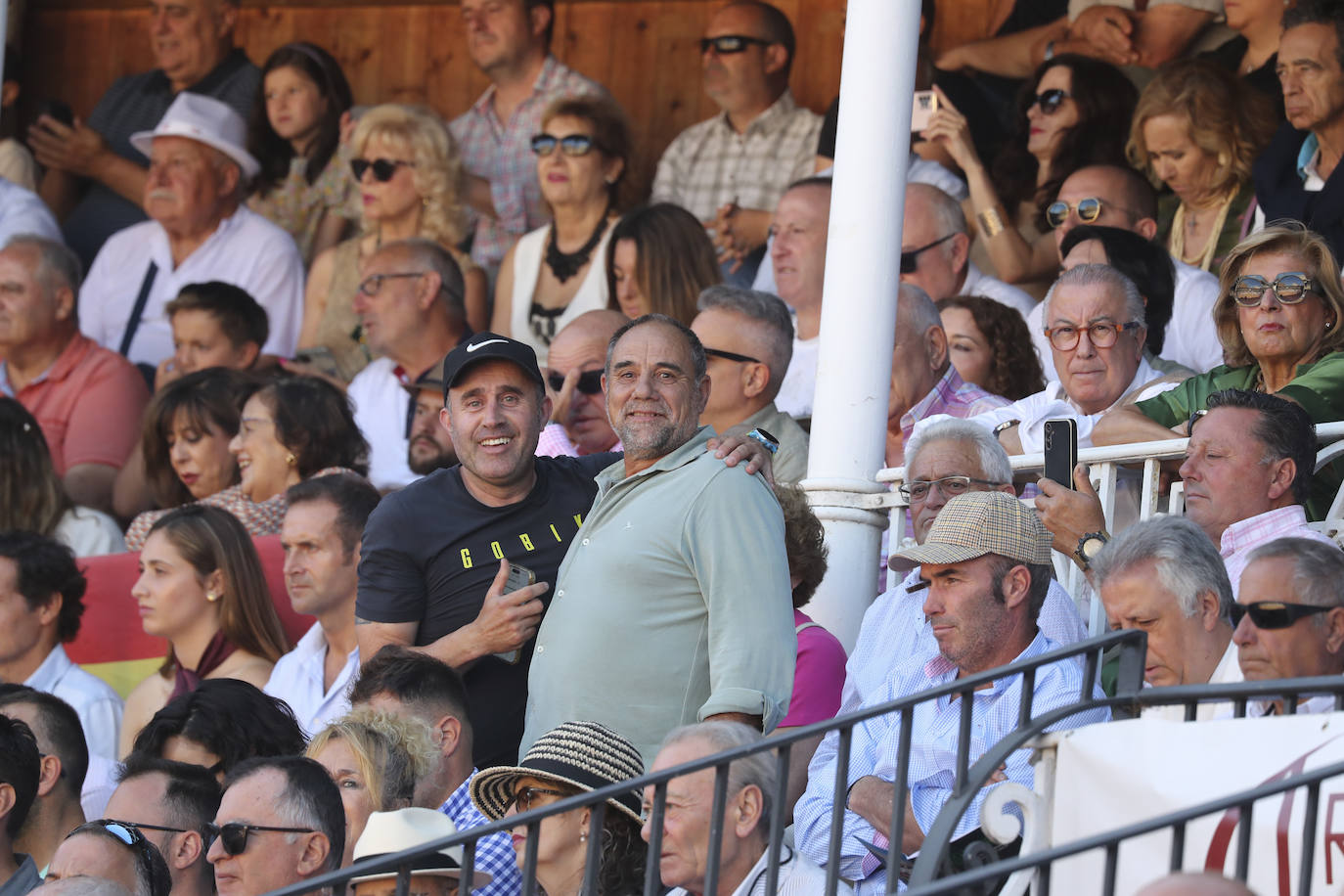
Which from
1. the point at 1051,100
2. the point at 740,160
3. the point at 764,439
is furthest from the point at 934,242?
the point at 764,439

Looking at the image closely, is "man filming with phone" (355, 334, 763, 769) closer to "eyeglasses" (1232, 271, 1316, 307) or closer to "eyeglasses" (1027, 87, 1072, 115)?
"eyeglasses" (1232, 271, 1316, 307)

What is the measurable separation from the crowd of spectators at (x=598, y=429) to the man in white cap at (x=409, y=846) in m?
0.02

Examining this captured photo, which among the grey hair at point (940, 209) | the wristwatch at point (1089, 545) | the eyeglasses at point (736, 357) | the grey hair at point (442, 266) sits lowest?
the wristwatch at point (1089, 545)

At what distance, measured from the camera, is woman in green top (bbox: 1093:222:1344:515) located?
5523mm

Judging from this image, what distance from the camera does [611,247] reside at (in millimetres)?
8055

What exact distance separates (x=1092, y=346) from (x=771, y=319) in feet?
3.26

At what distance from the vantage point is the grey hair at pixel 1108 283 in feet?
19.6

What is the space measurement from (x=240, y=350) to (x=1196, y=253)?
3.90 meters

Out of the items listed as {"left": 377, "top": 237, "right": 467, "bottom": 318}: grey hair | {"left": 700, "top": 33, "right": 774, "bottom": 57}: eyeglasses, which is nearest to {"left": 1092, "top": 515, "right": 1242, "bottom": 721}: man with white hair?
{"left": 377, "top": 237, "right": 467, "bottom": 318}: grey hair

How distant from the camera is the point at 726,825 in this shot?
430cm

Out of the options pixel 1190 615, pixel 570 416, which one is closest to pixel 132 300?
pixel 570 416

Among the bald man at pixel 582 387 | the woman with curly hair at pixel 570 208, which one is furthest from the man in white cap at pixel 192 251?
the bald man at pixel 582 387

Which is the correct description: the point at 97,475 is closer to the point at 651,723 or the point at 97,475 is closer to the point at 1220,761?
the point at 651,723

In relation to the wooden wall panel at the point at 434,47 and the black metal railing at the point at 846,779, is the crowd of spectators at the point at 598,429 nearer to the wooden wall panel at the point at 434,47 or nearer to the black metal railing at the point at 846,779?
the black metal railing at the point at 846,779
